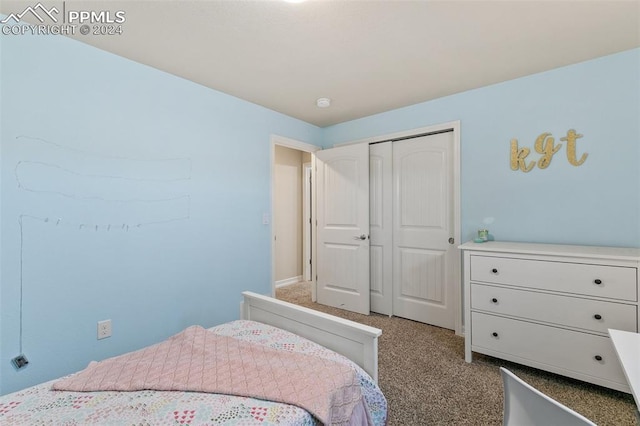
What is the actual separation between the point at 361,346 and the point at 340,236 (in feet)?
7.15

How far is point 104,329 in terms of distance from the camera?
202 cm

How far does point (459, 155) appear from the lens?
9.17 feet

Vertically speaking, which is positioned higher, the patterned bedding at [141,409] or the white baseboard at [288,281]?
the patterned bedding at [141,409]

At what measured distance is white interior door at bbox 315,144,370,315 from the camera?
132 inches

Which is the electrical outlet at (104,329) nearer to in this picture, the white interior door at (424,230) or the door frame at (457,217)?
the white interior door at (424,230)

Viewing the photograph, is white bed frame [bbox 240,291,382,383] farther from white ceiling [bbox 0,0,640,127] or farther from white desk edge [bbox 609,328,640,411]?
white ceiling [bbox 0,0,640,127]

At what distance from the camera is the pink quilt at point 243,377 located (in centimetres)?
107

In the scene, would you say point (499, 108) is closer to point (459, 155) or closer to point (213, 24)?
point (459, 155)

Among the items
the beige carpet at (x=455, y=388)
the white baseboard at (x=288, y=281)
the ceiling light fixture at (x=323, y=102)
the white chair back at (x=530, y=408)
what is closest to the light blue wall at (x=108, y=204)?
the ceiling light fixture at (x=323, y=102)

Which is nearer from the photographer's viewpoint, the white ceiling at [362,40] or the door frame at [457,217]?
the white ceiling at [362,40]

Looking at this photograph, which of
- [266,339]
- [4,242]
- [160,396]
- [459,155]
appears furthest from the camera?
[459,155]

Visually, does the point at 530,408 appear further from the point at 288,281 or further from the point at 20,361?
the point at 288,281

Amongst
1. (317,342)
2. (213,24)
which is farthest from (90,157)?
(317,342)

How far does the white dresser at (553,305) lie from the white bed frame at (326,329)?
4.25 feet
